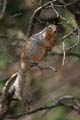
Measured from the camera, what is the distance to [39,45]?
5.57 ft

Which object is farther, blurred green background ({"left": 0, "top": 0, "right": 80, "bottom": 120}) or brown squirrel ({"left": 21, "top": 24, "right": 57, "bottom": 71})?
blurred green background ({"left": 0, "top": 0, "right": 80, "bottom": 120})

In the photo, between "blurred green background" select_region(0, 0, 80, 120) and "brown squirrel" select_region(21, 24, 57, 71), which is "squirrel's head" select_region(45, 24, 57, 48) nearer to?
"brown squirrel" select_region(21, 24, 57, 71)

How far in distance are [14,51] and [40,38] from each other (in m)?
2.17

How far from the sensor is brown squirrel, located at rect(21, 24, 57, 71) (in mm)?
1693

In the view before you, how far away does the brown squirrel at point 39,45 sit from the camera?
1.69 meters

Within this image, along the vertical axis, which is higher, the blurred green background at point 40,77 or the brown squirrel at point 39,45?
the brown squirrel at point 39,45

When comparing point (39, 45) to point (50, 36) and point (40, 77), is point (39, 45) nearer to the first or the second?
point (50, 36)

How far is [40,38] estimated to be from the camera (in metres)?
1.70

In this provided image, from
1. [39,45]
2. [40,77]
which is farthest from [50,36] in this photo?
[40,77]

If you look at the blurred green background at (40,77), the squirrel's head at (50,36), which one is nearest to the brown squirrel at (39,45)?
the squirrel's head at (50,36)

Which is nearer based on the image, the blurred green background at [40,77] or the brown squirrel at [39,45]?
the brown squirrel at [39,45]

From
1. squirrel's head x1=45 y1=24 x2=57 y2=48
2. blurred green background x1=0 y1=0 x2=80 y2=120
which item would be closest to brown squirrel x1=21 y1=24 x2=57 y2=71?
squirrel's head x1=45 y1=24 x2=57 y2=48

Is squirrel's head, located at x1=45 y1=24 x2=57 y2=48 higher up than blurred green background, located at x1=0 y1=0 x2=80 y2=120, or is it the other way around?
squirrel's head, located at x1=45 y1=24 x2=57 y2=48

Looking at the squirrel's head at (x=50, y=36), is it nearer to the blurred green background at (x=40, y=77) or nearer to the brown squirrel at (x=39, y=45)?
the brown squirrel at (x=39, y=45)
